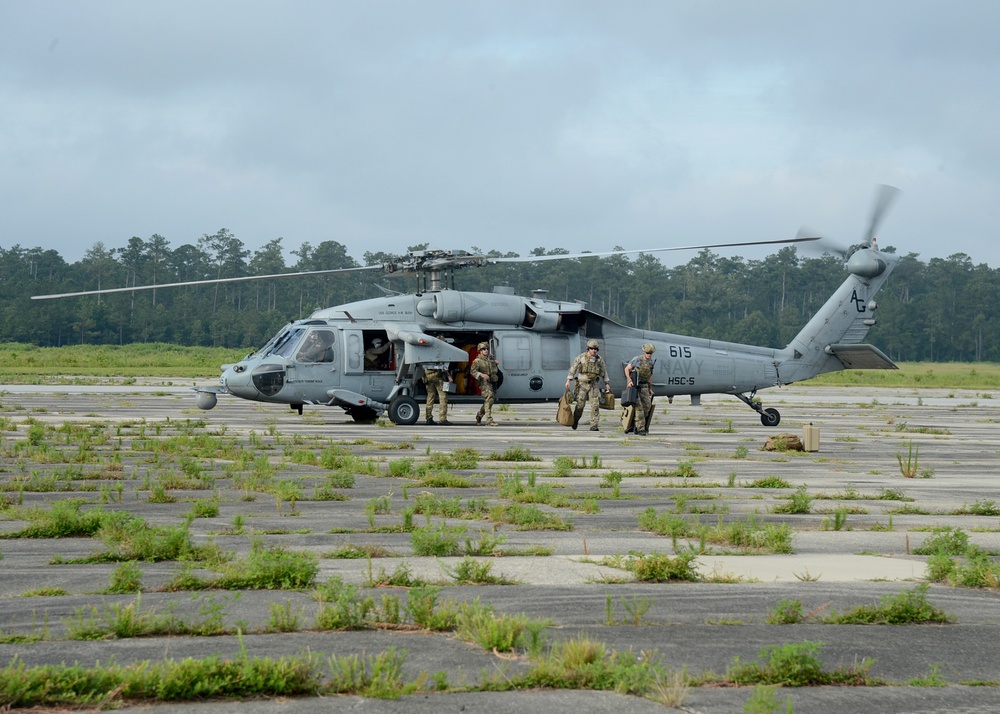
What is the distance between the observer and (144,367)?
234ft

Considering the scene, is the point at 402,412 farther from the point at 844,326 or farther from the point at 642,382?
the point at 844,326

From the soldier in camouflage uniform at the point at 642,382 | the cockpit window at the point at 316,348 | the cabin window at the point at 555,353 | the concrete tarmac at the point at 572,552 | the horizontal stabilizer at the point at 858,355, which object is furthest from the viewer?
the horizontal stabilizer at the point at 858,355

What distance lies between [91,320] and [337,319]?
3443 inches

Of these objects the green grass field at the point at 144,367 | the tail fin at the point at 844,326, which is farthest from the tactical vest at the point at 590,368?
the green grass field at the point at 144,367

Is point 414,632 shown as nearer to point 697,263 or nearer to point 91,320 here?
point 91,320

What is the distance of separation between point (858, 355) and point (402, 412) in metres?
12.0

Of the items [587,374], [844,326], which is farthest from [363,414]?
[844,326]

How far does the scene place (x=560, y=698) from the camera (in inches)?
191

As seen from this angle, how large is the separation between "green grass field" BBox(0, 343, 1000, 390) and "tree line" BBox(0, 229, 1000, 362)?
1349 cm

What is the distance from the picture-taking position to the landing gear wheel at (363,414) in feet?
82.2

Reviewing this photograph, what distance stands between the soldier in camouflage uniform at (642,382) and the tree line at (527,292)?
77.2 m

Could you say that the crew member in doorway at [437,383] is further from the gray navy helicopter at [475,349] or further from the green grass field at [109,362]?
the green grass field at [109,362]

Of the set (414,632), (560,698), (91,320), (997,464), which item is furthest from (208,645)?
(91,320)

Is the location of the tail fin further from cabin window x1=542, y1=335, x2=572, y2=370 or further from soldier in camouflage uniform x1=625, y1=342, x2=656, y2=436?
soldier in camouflage uniform x1=625, y1=342, x2=656, y2=436
